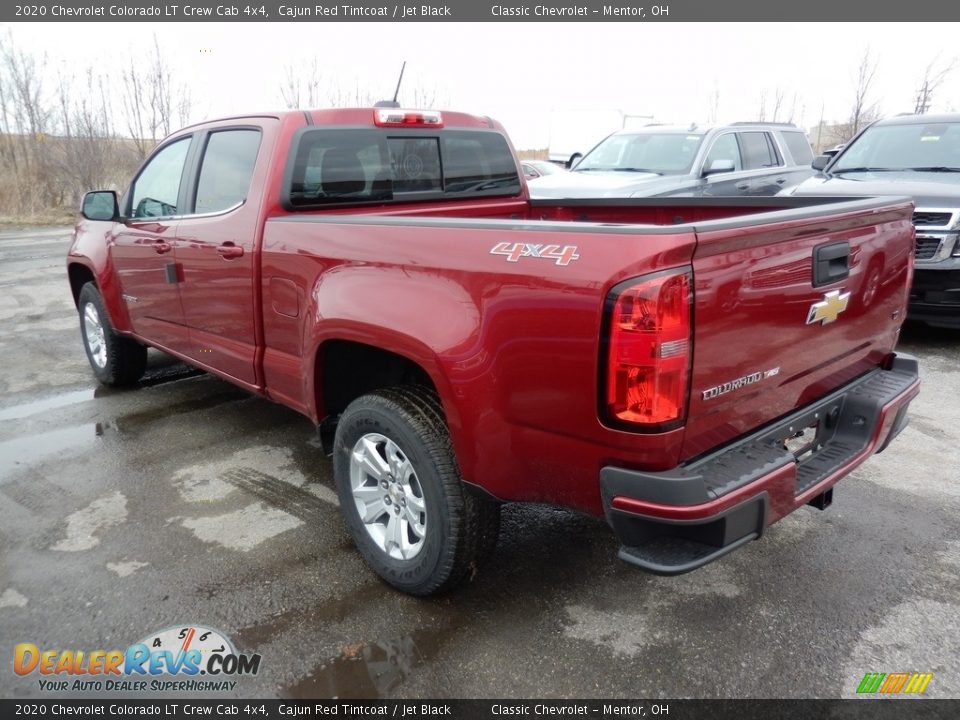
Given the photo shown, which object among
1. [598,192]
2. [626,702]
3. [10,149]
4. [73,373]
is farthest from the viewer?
[10,149]

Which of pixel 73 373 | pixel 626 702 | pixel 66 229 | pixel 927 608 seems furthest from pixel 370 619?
pixel 66 229

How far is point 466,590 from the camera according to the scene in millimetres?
2887

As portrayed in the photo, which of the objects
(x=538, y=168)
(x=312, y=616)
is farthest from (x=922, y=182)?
(x=538, y=168)

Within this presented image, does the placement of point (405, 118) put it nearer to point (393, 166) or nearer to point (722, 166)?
point (393, 166)

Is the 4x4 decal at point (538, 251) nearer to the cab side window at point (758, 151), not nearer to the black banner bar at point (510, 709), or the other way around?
the black banner bar at point (510, 709)

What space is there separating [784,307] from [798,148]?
387 inches

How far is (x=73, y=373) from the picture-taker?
5961 millimetres

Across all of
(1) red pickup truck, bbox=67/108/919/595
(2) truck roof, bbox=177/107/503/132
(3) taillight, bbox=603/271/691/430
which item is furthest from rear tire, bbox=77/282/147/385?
(3) taillight, bbox=603/271/691/430

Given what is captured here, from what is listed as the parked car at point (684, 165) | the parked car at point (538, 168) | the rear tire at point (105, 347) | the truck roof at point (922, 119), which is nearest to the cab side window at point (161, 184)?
the rear tire at point (105, 347)

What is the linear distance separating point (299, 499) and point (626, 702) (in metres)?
2.04

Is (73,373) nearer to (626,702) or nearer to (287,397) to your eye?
(287,397)

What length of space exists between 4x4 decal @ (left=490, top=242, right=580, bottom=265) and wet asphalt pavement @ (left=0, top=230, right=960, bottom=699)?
1.41m

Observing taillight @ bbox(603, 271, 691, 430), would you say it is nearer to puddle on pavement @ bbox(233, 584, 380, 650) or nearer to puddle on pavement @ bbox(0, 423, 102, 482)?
puddle on pavement @ bbox(233, 584, 380, 650)

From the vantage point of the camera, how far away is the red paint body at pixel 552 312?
2.06 metres
